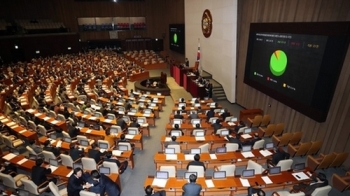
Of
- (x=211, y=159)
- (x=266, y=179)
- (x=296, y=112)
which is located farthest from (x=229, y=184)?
(x=296, y=112)

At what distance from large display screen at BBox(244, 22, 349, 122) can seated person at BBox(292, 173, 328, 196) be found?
10.5 ft

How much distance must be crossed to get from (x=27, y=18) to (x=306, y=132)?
37192mm

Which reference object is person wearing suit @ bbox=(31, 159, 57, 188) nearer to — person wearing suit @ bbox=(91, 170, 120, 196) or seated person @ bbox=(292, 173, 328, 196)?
person wearing suit @ bbox=(91, 170, 120, 196)

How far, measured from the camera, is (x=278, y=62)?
11.2 metres

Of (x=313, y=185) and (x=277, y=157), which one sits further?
(x=277, y=157)

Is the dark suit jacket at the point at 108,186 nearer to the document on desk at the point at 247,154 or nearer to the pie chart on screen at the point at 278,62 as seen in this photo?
the document on desk at the point at 247,154

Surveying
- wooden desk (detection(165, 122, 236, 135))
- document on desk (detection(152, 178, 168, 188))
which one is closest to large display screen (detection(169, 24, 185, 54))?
wooden desk (detection(165, 122, 236, 135))

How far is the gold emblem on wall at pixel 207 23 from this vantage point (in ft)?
62.1

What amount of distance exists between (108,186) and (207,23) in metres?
16.6

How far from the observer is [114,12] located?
36.0 metres

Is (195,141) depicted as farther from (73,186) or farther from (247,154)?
(73,186)

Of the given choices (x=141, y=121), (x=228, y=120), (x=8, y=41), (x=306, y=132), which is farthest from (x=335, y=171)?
(x=8, y=41)

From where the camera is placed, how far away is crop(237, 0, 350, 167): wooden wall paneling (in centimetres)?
834

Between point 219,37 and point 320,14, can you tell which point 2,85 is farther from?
point 320,14
